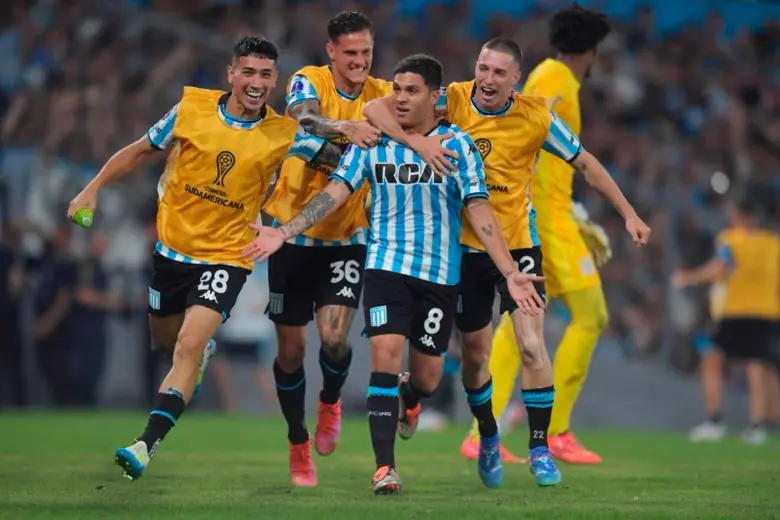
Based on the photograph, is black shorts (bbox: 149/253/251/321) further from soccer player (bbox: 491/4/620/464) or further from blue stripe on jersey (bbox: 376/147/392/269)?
soccer player (bbox: 491/4/620/464)

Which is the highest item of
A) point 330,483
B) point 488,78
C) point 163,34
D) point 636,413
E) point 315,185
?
point 163,34

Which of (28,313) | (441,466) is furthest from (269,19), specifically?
Result: (441,466)

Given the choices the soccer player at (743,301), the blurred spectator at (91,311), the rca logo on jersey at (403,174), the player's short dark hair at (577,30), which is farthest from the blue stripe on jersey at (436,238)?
the blurred spectator at (91,311)

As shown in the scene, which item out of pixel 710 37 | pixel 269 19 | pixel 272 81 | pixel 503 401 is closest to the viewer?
pixel 272 81

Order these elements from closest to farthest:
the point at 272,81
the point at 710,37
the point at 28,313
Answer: the point at 272,81
the point at 28,313
the point at 710,37

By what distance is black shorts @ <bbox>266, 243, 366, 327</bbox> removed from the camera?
8500 mm

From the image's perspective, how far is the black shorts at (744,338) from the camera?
1548cm

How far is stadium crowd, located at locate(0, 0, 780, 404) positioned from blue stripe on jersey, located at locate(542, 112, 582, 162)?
7932 millimetres

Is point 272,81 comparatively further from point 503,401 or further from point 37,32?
point 37,32

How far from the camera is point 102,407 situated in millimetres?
16578

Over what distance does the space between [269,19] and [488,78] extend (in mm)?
10043

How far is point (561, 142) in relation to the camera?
8172 mm

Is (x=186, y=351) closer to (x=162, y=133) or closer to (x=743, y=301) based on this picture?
(x=162, y=133)

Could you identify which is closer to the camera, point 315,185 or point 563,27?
point 315,185
